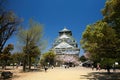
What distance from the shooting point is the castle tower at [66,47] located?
3982 inches

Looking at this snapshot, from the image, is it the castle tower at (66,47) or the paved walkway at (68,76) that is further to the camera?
the castle tower at (66,47)

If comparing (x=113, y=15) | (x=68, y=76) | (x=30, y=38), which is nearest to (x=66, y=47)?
(x=30, y=38)

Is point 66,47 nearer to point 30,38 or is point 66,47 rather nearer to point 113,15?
point 30,38

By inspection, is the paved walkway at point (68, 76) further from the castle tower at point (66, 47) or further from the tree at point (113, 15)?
the castle tower at point (66, 47)

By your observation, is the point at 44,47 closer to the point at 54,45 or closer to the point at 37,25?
the point at 37,25

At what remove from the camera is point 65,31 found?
13475 cm

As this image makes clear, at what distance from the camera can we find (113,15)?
2175 centimetres

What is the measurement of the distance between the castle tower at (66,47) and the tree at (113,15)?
75.5 m

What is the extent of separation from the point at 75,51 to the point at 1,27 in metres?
85.3

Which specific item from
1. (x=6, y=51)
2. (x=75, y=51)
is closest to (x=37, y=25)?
(x=6, y=51)

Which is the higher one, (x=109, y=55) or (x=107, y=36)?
(x=107, y=36)

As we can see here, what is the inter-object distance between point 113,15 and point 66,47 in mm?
92959

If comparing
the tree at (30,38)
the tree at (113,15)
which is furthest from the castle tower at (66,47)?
the tree at (113,15)

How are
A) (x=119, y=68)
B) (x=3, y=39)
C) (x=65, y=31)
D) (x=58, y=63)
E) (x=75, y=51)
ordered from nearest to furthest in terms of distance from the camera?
(x=3, y=39) < (x=119, y=68) < (x=58, y=63) < (x=75, y=51) < (x=65, y=31)
